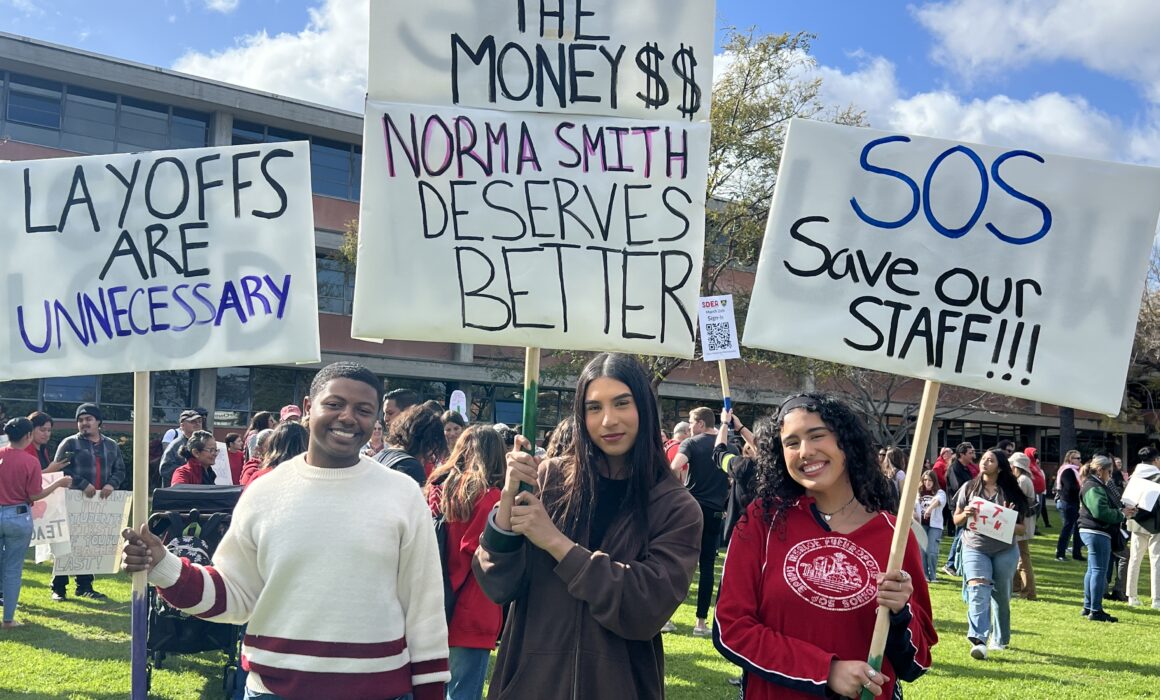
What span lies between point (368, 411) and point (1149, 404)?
41.7m

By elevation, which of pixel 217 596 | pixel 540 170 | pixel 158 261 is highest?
pixel 540 170

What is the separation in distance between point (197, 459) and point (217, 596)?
583cm

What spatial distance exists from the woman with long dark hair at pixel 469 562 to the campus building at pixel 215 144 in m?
17.1

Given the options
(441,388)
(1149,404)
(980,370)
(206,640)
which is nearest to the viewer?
(980,370)

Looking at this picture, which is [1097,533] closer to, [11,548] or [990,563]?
[990,563]

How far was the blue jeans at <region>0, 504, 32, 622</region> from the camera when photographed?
8062 millimetres

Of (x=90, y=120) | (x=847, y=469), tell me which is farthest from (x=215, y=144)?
(x=847, y=469)

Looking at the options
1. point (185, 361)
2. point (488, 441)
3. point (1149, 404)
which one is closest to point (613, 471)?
point (185, 361)

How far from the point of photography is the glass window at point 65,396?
23.8 meters

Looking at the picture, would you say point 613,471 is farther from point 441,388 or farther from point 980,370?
point 441,388

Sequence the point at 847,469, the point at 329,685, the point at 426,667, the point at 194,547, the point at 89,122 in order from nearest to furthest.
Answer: the point at 329,685
the point at 426,667
the point at 847,469
the point at 194,547
the point at 89,122

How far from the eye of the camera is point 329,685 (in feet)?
8.95

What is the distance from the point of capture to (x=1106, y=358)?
294 centimetres

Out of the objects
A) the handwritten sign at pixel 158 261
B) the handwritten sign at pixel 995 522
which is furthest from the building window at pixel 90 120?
the handwritten sign at pixel 158 261
